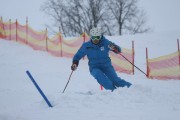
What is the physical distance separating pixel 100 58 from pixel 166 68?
4.79 meters

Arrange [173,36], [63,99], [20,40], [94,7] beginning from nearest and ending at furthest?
[63,99] < [20,40] < [173,36] < [94,7]

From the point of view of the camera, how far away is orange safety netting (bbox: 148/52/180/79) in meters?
12.2

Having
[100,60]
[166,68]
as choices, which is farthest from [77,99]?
[166,68]

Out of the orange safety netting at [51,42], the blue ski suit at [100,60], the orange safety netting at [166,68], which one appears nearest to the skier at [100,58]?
the blue ski suit at [100,60]

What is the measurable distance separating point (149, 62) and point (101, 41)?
4.90 metres

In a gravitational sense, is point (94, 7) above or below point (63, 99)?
above

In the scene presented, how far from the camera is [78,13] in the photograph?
44.2 meters

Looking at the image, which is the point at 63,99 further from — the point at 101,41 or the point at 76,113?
the point at 101,41

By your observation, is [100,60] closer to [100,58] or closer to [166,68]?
[100,58]

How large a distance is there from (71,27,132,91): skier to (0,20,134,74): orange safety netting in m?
5.43

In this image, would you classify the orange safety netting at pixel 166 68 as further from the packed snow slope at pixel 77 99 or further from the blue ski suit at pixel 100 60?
the blue ski suit at pixel 100 60

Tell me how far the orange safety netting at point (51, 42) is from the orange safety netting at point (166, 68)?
4.11 ft

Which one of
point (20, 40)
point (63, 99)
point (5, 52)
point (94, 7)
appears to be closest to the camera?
point (63, 99)

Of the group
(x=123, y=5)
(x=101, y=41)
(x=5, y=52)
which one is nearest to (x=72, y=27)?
(x=123, y=5)
